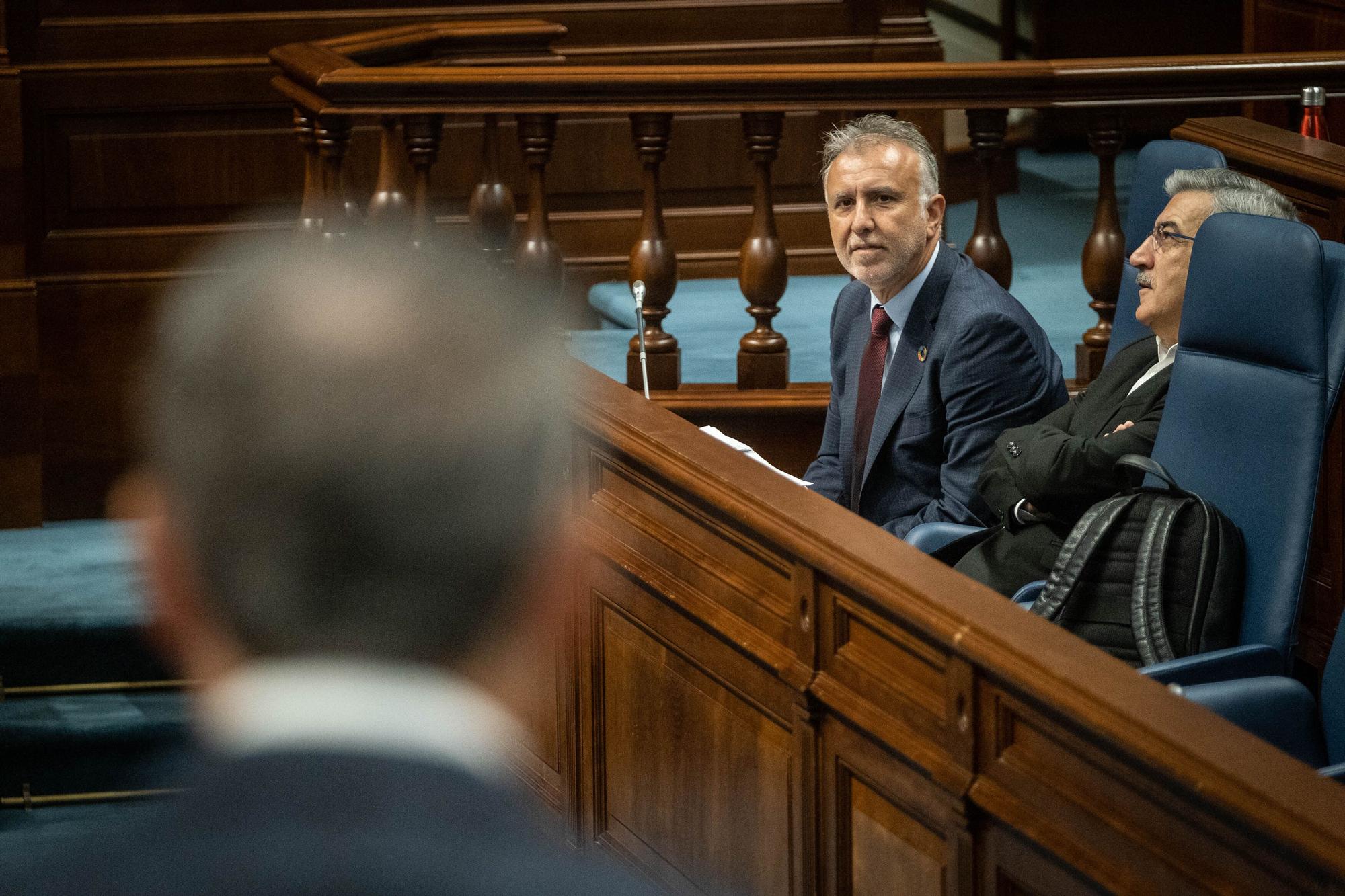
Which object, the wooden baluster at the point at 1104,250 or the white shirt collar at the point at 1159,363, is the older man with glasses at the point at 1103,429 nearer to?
the white shirt collar at the point at 1159,363

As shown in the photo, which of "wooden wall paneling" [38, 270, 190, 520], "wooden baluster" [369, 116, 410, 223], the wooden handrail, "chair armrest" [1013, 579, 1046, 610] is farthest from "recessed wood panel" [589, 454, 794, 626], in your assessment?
"wooden wall paneling" [38, 270, 190, 520]

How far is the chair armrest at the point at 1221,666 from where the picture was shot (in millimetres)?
2176

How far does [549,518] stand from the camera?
34.4 inches

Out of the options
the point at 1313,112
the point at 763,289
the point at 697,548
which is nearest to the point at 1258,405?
the point at 697,548

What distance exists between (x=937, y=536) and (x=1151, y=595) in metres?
0.54

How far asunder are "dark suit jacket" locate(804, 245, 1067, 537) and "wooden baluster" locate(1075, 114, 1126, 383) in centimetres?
86

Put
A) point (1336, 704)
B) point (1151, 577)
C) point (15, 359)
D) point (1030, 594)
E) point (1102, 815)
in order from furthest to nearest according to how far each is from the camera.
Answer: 1. point (15, 359)
2. point (1030, 594)
3. point (1151, 577)
4. point (1336, 704)
5. point (1102, 815)

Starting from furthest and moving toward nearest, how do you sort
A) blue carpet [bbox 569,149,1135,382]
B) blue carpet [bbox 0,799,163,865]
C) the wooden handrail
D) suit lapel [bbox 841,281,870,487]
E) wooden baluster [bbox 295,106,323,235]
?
blue carpet [bbox 569,149,1135,382] → wooden baluster [bbox 295,106,323,235] → the wooden handrail → blue carpet [bbox 0,799,163,865] → suit lapel [bbox 841,281,870,487]

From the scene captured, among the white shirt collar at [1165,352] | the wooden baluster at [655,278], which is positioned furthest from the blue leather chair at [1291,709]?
the wooden baluster at [655,278]

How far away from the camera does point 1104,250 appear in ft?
12.5

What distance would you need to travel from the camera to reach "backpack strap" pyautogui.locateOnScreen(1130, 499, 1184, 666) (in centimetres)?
229

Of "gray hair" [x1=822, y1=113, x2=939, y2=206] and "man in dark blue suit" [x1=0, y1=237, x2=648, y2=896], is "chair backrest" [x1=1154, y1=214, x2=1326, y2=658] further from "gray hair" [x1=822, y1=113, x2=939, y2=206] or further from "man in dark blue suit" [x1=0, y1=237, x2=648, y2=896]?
"man in dark blue suit" [x1=0, y1=237, x2=648, y2=896]

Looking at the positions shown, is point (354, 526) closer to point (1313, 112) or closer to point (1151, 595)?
point (1151, 595)

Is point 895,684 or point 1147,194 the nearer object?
point 895,684
